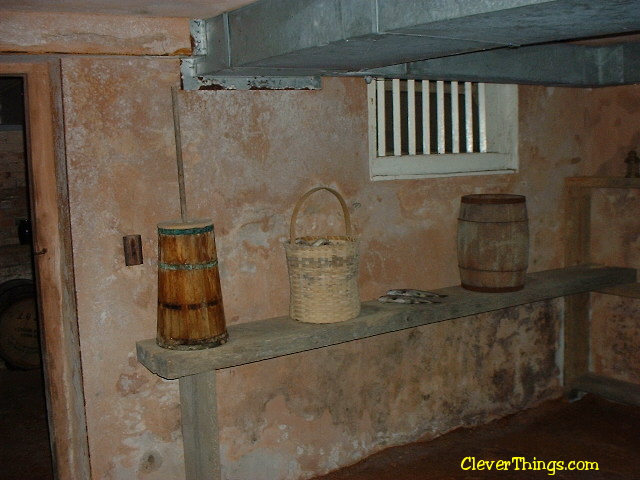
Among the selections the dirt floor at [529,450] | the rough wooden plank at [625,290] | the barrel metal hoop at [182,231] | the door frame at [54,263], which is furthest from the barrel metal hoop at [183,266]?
the rough wooden plank at [625,290]

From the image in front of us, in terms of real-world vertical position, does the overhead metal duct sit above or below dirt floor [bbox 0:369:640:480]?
above

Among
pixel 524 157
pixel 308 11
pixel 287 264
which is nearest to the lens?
pixel 308 11

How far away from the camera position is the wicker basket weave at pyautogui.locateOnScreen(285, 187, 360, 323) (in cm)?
345

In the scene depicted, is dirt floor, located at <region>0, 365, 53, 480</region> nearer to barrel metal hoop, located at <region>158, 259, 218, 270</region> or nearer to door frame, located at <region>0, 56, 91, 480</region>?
door frame, located at <region>0, 56, 91, 480</region>

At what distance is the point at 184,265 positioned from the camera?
10.1 feet

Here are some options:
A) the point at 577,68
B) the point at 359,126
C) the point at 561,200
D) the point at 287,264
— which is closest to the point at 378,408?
the point at 287,264

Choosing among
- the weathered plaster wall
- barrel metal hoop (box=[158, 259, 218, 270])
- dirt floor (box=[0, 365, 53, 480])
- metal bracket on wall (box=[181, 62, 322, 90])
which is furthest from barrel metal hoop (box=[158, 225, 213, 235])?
dirt floor (box=[0, 365, 53, 480])

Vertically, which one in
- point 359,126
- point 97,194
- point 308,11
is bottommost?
point 97,194

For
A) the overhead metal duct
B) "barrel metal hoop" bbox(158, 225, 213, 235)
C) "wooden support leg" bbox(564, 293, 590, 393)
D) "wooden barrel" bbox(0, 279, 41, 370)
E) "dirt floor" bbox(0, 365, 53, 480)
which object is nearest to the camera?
the overhead metal duct

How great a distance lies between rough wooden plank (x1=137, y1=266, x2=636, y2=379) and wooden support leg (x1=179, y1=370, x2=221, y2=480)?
14cm

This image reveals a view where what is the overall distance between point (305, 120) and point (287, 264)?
82 cm

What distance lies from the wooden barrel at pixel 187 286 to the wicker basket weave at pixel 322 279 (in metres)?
0.52

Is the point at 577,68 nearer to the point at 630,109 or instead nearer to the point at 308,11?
the point at 630,109

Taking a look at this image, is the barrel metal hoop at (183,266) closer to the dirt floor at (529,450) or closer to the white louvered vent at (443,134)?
the white louvered vent at (443,134)
